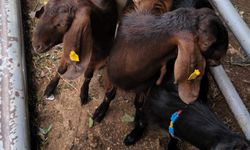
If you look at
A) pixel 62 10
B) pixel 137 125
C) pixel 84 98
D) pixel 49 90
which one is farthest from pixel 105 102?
pixel 62 10

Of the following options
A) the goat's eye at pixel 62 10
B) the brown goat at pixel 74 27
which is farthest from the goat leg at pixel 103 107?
the goat's eye at pixel 62 10

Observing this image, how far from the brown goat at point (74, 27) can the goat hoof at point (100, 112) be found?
715 mm

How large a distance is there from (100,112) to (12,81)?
2.85 feet

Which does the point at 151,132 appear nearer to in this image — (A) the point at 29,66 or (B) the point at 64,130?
(B) the point at 64,130

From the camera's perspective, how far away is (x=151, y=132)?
4.32 metres

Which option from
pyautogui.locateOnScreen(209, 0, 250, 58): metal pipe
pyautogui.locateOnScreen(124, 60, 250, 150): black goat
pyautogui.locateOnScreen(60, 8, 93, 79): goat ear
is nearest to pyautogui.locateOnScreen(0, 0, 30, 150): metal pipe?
pyautogui.locateOnScreen(60, 8, 93, 79): goat ear

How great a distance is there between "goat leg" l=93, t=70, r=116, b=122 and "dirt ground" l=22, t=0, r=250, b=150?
64mm

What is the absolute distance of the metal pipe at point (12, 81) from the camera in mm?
3762

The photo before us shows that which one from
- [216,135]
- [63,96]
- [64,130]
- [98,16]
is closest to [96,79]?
[63,96]

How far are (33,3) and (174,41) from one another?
7.81 feet

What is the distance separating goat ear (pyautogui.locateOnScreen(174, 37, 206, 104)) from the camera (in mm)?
3236

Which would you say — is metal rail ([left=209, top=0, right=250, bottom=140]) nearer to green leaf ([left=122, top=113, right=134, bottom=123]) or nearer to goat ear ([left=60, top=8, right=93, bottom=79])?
green leaf ([left=122, top=113, right=134, bottom=123])

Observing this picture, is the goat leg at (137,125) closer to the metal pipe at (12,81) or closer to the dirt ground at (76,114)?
the dirt ground at (76,114)

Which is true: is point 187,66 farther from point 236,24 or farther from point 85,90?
point 85,90
